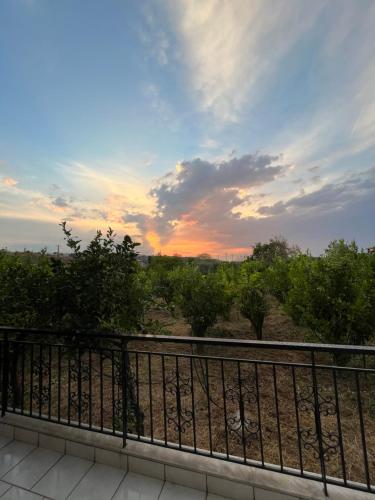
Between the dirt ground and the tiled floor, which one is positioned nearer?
the tiled floor

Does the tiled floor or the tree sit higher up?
the tree

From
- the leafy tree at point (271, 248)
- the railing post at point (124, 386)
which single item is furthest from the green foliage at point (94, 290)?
the leafy tree at point (271, 248)

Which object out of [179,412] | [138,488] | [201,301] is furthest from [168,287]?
[138,488]

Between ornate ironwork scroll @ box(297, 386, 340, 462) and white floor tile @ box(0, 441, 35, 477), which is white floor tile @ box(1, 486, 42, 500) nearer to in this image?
white floor tile @ box(0, 441, 35, 477)

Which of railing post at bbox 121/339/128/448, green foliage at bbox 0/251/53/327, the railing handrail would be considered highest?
green foliage at bbox 0/251/53/327

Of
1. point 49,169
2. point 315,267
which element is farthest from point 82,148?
point 315,267

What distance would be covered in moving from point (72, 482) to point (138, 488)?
538 mm

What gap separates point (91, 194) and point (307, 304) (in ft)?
20.0

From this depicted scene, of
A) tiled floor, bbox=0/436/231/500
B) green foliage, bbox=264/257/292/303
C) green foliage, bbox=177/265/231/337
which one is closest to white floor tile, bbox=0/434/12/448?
tiled floor, bbox=0/436/231/500

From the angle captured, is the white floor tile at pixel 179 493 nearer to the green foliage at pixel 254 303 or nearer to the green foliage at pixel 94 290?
the green foliage at pixel 94 290

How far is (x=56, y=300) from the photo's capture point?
2.43 meters

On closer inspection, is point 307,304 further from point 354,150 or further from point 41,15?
point 41,15

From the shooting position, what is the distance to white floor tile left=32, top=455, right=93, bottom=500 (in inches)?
68.4

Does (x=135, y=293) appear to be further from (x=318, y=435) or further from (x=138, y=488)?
(x=318, y=435)
